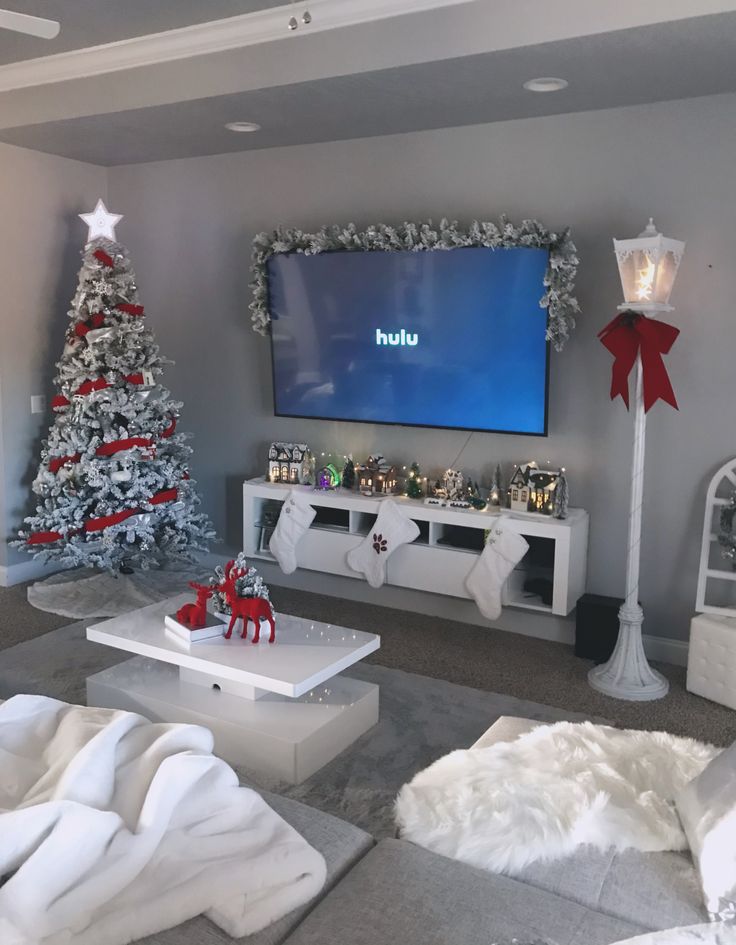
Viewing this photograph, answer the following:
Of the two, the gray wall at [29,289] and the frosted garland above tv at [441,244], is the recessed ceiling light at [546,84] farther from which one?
the gray wall at [29,289]

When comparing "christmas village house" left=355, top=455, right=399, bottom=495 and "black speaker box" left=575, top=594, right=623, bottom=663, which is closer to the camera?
"black speaker box" left=575, top=594, right=623, bottom=663

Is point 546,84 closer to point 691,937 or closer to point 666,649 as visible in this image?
point 666,649

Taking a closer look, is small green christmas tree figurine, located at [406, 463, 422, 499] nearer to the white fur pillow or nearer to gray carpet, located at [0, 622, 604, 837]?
gray carpet, located at [0, 622, 604, 837]

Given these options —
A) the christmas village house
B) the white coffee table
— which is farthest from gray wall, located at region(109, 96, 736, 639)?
the white coffee table

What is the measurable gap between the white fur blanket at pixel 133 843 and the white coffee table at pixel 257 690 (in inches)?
31.4

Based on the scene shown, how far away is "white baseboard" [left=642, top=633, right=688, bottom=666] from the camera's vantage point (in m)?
3.90

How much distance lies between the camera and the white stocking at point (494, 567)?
3951 millimetres

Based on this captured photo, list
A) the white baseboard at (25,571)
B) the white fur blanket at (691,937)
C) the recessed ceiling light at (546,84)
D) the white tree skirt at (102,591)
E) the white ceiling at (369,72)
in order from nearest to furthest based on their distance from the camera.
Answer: the white fur blanket at (691,937) < the white ceiling at (369,72) < the recessed ceiling light at (546,84) < the white tree skirt at (102,591) < the white baseboard at (25,571)

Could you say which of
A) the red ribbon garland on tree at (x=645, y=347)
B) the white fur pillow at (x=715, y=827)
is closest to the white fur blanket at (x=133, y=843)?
the white fur pillow at (x=715, y=827)

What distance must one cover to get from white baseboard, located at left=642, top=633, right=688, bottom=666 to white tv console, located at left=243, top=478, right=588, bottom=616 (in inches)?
15.0

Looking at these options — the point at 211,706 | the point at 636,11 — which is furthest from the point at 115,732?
the point at 636,11

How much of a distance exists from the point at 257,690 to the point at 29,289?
311 centimetres

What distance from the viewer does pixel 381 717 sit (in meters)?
3.28

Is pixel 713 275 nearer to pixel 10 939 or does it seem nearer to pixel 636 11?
pixel 636 11
